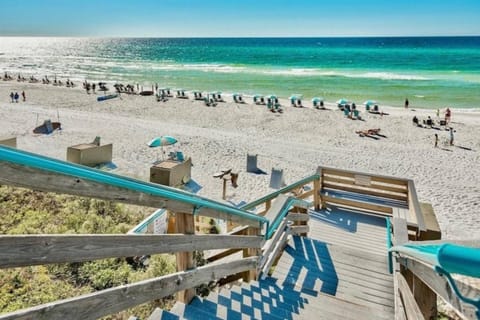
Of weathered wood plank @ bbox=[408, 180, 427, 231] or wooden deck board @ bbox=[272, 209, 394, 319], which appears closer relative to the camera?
wooden deck board @ bbox=[272, 209, 394, 319]

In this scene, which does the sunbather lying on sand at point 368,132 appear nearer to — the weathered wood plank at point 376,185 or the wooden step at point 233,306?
the weathered wood plank at point 376,185

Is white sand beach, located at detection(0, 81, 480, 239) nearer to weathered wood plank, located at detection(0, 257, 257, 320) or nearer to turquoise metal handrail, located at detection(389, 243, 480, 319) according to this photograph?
weathered wood plank, located at detection(0, 257, 257, 320)

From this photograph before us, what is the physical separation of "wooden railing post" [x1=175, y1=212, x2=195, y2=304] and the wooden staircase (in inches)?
2.8

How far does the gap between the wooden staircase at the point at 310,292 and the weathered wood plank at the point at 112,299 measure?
0.34 m

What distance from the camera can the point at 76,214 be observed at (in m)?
6.03

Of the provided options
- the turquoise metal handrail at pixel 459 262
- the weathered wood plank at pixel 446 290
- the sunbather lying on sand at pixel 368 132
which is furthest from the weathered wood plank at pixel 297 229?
the sunbather lying on sand at pixel 368 132

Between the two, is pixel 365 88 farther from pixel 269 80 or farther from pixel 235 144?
pixel 235 144

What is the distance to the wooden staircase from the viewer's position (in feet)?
9.86

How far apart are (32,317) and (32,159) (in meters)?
0.61

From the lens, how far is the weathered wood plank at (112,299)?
1348mm

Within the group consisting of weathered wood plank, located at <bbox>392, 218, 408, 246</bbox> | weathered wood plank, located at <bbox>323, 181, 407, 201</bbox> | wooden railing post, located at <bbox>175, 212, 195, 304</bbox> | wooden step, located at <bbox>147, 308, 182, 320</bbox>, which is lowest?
weathered wood plank, located at <bbox>323, 181, 407, 201</bbox>

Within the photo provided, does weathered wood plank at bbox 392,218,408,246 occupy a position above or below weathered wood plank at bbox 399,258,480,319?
below

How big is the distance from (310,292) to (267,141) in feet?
46.0

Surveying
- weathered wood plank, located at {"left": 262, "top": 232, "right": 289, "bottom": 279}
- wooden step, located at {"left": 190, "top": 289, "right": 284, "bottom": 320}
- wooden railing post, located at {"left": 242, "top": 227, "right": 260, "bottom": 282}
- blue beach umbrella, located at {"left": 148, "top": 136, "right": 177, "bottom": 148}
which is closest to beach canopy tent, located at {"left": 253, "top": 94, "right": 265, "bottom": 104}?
blue beach umbrella, located at {"left": 148, "top": 136, "right": 177, "bottom": 148}
